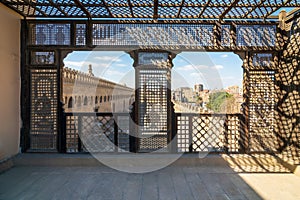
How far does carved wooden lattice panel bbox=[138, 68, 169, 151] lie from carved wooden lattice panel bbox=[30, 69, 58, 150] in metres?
1.53

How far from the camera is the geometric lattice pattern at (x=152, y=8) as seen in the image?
3484 millimetres

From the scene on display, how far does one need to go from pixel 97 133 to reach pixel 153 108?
1089mm

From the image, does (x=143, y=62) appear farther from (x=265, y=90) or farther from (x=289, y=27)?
(x=289, y=27)

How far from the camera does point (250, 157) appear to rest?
3.95 meters

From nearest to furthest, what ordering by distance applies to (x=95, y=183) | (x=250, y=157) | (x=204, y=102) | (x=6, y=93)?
(x=95, y=183) → (x=6, y=93) → (x=250, y=157) → (x=204, y=102)

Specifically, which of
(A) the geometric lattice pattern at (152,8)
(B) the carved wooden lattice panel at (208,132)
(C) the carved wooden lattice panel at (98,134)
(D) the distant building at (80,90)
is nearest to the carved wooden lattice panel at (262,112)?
(B) the carved wooden lattice panel at (208,132)

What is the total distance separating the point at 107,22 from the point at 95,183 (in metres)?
2.64

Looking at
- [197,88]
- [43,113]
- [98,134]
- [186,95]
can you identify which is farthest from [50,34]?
[197,88]

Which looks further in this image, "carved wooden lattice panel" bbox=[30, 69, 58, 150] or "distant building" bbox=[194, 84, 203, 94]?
"distant building" bbox=[194, 84, 203, 94]

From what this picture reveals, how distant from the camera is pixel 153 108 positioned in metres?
4.11

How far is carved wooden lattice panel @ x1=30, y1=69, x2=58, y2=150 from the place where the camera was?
4.11m

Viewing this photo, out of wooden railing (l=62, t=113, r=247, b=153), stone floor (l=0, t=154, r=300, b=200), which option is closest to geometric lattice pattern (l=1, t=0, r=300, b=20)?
wooden railing (l=62, t=113, r=247, b=153)

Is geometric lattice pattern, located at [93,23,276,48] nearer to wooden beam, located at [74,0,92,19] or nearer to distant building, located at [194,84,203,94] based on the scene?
wooden beam, located at [74,0,92,19]

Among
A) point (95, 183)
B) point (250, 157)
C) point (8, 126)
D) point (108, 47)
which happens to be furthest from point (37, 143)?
point (250, 157)
